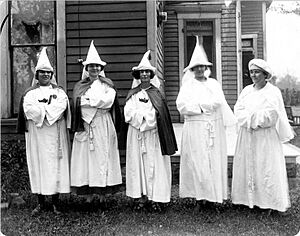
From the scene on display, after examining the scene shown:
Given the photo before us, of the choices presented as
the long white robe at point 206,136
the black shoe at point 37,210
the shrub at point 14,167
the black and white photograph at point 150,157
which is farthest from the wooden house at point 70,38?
the black shoe at point 37,210

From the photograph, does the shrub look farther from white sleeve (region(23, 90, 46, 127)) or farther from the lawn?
white sleeve (region(23, 90, 46, 127))

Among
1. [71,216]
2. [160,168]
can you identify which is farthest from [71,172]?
[160,168]

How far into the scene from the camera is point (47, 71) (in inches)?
189

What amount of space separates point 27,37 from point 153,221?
150 inches

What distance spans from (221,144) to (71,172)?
1.90 metres

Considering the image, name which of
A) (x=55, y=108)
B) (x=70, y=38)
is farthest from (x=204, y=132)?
(x=70, y=38)

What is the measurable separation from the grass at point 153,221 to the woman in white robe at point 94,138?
0.36m

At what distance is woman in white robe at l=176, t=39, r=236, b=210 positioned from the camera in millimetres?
4590

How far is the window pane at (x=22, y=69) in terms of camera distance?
6.45 meters

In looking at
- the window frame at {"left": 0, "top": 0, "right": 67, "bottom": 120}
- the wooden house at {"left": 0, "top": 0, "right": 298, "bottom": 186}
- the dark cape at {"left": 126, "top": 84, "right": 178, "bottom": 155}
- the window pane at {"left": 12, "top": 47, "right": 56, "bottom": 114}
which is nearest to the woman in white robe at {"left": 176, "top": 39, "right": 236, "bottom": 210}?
the dark cape at {"left": 126, "top": 84, "right": 178, "bottom": 155}

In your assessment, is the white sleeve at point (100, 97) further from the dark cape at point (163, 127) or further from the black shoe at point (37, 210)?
the black shoe at point (37, 210)

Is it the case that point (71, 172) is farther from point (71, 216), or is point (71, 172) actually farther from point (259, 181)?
point (259, 181)

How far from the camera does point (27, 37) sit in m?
6.44

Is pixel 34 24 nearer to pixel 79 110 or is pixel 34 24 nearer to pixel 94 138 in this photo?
pixel 79 110
